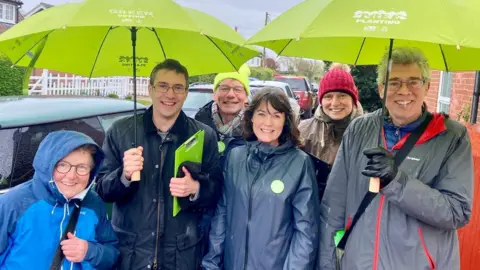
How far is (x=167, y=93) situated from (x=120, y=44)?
0.97m

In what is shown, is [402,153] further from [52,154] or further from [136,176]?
[52,154]

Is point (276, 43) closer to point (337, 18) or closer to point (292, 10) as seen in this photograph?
A: point (292, 10)

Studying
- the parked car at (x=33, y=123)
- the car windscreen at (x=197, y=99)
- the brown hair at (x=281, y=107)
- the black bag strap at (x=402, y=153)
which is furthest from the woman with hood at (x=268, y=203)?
the car windscreen at (x=197, y=99)

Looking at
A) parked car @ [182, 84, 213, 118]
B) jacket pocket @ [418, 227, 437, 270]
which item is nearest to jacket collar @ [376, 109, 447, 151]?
jacket pocket @ [418, 227, 437, 270]

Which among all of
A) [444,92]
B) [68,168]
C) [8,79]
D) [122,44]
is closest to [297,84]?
[8,79]

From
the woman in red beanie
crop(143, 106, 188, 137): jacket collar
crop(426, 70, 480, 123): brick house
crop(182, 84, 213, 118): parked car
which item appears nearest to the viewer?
crop(143, 106, 188, 137): jacket collar

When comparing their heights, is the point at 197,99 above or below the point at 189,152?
above

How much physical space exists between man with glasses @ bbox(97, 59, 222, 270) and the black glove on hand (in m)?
1.00

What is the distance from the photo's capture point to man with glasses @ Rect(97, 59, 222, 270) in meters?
2.72

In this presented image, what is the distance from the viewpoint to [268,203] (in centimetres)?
267

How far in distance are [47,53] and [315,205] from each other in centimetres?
224

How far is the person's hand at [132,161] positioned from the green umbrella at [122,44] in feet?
0.86

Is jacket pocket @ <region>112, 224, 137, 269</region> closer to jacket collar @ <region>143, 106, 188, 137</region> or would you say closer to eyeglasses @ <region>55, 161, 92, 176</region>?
eyeglasses @ <region>55, 161, 92, 176</region>

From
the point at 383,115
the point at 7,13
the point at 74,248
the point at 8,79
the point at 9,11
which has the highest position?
the point at 9,11
